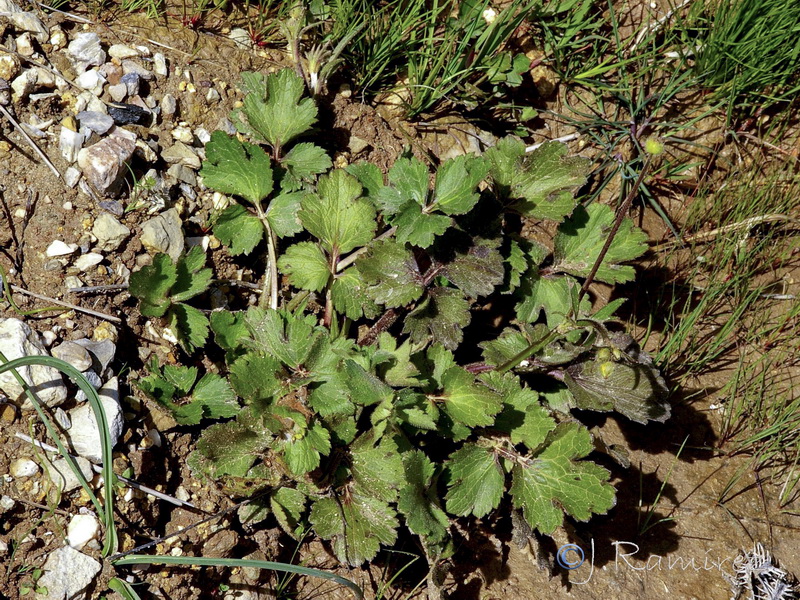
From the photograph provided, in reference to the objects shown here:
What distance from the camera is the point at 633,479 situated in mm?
3338

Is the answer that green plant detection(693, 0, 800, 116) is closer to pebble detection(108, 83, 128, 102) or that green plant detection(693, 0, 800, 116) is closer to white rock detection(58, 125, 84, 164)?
pebble detection(108, 83, 128, 102)

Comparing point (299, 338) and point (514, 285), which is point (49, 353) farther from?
point (514, 285)

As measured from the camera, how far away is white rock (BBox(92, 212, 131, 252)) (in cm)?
286

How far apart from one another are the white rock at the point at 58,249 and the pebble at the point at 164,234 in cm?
28

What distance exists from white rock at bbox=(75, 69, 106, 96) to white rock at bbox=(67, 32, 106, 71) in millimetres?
42

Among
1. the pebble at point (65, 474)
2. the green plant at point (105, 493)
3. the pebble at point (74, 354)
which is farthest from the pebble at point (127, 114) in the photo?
the pebble at point (65, 474)

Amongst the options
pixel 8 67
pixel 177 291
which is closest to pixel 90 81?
pixel 8 67

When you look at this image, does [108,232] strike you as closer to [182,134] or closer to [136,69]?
[182,134]

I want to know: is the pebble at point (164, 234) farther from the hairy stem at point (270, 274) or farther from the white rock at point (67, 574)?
the white rock at point (67, 574)

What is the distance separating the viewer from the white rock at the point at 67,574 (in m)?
2.33

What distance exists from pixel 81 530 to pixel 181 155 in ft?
5.19

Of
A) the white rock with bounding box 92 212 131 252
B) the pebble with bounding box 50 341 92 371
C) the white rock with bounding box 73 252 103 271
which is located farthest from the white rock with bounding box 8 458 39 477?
the white rock with bounding box 92 212 131 252

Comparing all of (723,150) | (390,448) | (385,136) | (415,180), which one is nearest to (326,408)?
(390,448)

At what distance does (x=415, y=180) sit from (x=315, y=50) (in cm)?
97
